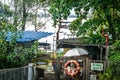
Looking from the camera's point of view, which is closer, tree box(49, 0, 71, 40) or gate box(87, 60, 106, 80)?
tree box(49, 0, 71, 40)

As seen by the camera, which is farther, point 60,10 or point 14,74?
point 60,10

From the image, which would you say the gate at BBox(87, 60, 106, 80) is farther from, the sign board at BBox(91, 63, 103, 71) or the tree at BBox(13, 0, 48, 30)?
the tree at BBox(13, 0, 48, 30)

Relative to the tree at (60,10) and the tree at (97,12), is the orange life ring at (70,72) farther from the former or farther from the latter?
the tree at (60,10)

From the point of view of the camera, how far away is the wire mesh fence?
1124 centimetres

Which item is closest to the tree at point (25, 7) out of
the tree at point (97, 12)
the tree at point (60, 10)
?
the tree at point (97, 12)

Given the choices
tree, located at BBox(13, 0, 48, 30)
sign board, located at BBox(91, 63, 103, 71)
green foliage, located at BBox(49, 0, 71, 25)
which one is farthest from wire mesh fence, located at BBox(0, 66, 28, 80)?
tree, located at BBox(13, 0, 48, 30)

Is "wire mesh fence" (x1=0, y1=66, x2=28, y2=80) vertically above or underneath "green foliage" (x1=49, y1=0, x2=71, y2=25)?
underneath

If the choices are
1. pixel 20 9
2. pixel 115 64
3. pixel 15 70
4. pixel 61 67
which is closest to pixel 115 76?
pixel 115 64

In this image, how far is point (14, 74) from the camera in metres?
12.1

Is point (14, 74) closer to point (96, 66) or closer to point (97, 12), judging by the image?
point (96, 66)

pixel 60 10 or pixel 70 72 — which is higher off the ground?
pixel 60 10

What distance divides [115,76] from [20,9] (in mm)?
19935

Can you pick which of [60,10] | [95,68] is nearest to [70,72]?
[95,68]

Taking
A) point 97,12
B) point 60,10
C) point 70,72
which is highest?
point 97,12
